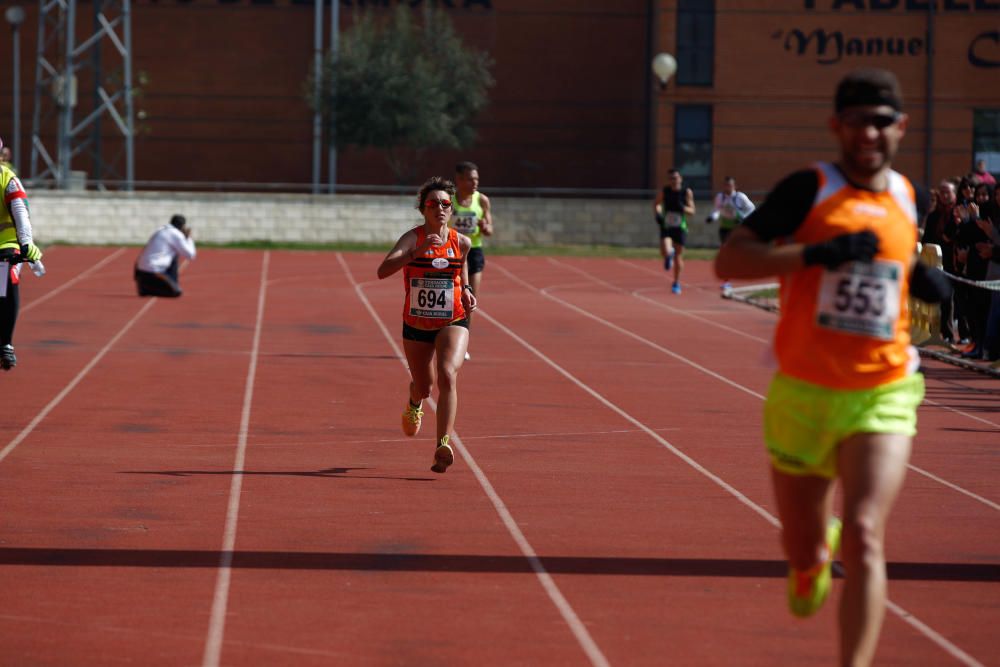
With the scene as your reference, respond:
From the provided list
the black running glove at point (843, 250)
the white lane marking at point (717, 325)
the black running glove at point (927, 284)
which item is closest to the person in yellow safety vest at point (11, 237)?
the white lane marking at point (717, 325)

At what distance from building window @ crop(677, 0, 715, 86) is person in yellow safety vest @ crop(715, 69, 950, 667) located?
41.5m

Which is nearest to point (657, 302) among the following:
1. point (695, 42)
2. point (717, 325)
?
point (717, 325)

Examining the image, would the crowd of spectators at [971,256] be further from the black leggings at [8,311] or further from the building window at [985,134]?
the building window at [985,134]

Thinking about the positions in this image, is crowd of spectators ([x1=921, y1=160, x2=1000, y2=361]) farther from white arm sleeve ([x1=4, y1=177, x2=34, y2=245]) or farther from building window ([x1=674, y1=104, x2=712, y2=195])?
building window ([x1=674, y1=104, x2=712, y2=195])

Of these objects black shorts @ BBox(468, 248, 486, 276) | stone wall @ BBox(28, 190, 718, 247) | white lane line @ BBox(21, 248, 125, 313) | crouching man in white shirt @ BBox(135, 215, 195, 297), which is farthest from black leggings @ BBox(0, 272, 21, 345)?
stone wall @ BBox(28, 190, 718, 247)

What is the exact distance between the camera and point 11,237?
44.2 feet

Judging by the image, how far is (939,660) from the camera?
5.91 meters

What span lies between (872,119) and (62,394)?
32.2 ft

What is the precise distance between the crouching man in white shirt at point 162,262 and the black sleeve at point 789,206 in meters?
20.0

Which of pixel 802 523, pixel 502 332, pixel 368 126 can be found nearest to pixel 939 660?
pixel 802 523

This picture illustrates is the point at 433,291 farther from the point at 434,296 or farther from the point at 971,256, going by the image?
the point at 971,256

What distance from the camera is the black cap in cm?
507

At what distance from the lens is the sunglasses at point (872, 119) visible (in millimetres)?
5074

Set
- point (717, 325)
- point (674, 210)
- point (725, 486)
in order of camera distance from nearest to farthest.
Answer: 1. point (725, 486)
2. point (717, 325)
3. point (674, 210)
